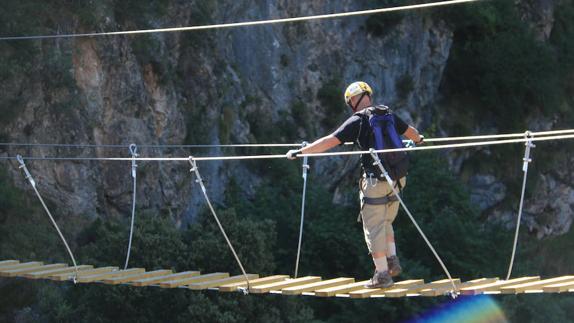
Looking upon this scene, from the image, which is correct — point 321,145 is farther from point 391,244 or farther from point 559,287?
point 559,287

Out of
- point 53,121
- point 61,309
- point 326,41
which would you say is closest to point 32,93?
point 53,121

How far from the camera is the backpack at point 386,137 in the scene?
10953 millimetres

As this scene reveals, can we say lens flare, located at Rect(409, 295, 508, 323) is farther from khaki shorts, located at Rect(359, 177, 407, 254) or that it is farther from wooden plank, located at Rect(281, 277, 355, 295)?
khaki shorts, located at Rect(359, 177, 407, 254)

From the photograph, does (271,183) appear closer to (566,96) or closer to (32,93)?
(32,93)

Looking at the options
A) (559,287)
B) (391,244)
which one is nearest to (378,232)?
(391,244)

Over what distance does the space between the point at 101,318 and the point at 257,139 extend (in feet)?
25.2

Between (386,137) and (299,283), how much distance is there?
5.51ft

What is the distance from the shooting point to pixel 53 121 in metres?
20.5

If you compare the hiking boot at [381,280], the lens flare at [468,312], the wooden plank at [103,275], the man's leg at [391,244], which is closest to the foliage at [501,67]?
the lens flare at [468,312]

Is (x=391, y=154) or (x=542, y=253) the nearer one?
(x=391, y=154)

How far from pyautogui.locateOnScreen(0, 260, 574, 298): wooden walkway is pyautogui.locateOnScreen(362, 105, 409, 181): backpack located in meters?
1.02

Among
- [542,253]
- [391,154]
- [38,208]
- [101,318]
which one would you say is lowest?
[542,253]

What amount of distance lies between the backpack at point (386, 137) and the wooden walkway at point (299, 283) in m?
1.02

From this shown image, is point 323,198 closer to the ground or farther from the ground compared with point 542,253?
farther from the ground
